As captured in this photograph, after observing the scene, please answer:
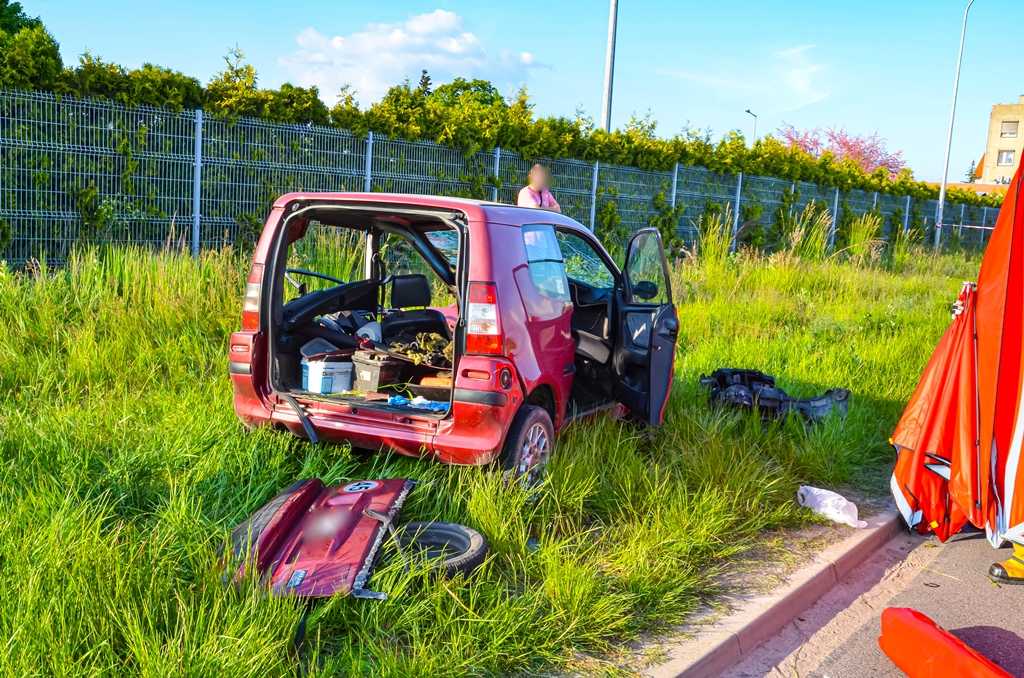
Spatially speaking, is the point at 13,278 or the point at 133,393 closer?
the point at 133,393

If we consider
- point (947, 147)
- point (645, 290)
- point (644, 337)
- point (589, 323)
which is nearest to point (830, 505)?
point (644, 337)

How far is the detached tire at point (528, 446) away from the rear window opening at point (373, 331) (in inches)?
15.3

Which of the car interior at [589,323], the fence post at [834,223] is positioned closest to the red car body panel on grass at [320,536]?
the car interior at [589,323]

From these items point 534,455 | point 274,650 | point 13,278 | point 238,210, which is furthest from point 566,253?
point 238,210

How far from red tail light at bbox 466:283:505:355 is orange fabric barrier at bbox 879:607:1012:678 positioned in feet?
7.27

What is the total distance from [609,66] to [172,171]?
974 cm

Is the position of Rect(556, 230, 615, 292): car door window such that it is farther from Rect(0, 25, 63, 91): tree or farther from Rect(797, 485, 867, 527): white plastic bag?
Rect(0, 25, 63, 91): tree

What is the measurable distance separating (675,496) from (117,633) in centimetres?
286

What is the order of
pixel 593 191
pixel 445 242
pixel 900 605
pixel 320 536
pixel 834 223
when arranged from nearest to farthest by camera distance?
pixel 320 536, pixel 900 605, pixel 445 242, pixel 593 191, pixel 834 223

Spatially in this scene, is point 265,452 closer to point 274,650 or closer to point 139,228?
point 274,650

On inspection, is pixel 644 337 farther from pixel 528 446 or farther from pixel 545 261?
pixel 528 446

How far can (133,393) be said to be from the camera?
20.5ft

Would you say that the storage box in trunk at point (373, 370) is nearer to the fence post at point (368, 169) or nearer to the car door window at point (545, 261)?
the car door window at point (545, 261)

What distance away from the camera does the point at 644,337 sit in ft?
19.0
